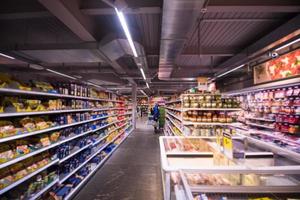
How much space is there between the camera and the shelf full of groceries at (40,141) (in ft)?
7.93

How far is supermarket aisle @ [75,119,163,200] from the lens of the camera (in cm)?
398

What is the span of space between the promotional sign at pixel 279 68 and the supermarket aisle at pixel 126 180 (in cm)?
497

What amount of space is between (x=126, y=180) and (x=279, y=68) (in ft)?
19.6

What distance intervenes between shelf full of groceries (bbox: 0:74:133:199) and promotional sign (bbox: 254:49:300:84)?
238 inches

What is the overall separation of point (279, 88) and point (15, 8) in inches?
317

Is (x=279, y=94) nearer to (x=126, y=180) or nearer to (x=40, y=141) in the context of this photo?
(x=126, y=180)

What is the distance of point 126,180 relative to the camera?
4.74 meters

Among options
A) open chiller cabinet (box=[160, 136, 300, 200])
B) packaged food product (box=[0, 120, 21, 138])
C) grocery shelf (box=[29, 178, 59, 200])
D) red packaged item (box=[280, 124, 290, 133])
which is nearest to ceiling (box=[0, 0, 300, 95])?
packaged food product (box=[0, 120, 21, 138])

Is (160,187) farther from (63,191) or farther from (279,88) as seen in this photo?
(279,88)

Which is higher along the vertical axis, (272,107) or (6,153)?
(272,107)

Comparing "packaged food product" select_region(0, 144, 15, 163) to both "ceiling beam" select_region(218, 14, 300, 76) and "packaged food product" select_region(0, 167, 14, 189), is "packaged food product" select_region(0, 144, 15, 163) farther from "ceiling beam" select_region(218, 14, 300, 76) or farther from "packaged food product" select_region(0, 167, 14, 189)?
"ceiling beam" select_region(218, 14, 300, 76)

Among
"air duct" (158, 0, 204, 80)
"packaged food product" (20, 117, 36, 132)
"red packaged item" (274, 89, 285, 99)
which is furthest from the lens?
"red packaged item" (274, 89, 285, 99)

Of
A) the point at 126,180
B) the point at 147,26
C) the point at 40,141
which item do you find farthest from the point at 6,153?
the point at 147,26

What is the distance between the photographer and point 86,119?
16.3 ft
